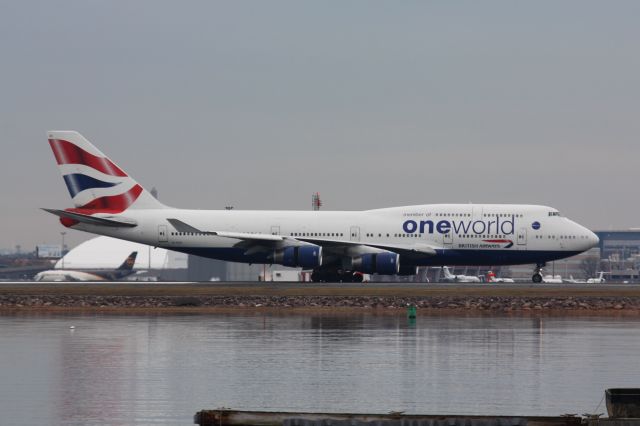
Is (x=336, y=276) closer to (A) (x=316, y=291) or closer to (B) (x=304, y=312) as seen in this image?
(A) (x=316, y=291)

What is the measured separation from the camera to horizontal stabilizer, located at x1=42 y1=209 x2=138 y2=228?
2544 inches

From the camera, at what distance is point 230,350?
92.2 ft

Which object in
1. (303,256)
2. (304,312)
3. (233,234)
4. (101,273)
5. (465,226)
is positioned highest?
(465,226)

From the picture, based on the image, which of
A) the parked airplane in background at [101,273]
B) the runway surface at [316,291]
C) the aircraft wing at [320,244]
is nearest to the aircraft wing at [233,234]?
the aircraft wing at [320,244]

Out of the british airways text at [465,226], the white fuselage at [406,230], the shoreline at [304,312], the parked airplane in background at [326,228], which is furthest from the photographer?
the white fuselage at [406,230]

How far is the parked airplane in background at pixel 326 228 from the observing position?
65.2 metres

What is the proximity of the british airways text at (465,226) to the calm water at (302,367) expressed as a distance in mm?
26945

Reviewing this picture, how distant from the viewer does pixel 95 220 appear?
65.6 meters

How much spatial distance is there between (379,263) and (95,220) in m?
17.8

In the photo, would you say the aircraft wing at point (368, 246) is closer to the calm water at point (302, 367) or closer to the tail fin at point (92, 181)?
the tail fin at point (92, 181)

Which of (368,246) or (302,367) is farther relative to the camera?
(368,246)

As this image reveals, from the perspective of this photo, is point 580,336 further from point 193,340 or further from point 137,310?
point 137,310

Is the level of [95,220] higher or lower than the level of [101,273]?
higher

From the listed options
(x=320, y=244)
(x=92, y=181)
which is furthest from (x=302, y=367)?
→ (x=92, y=181)
